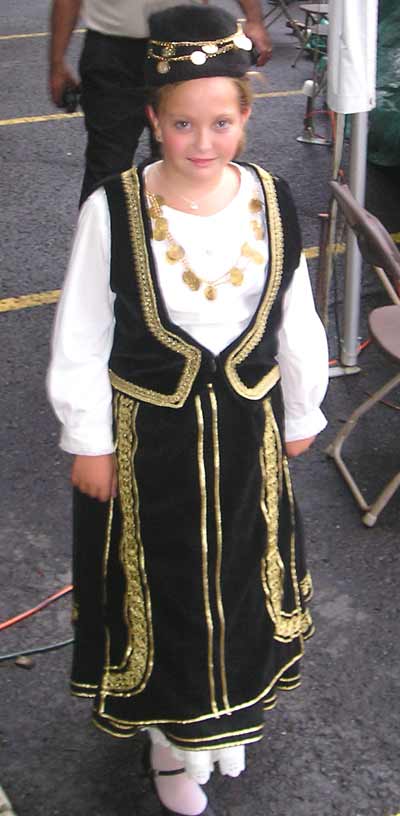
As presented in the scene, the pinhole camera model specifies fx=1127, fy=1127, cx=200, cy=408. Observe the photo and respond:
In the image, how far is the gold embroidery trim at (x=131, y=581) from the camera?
2.21 meters

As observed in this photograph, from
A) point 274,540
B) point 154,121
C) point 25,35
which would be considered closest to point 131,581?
point 274,540

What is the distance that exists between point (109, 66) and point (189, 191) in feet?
5.66

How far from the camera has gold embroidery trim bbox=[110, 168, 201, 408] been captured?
6.90ft

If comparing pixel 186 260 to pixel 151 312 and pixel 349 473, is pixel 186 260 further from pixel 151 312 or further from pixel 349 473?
pixel 349 473

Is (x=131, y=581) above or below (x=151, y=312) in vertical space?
below

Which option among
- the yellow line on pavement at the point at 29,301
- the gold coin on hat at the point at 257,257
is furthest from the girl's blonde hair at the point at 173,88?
the yellow line on pavement at the point at 29,301

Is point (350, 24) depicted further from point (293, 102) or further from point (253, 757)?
point (293, 102)

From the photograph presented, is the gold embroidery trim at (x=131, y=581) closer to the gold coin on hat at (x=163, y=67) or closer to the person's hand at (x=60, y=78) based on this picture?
the gold coin on hat at (x=163, y=67)

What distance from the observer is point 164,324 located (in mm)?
2109

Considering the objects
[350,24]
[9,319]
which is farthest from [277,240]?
[9,319]

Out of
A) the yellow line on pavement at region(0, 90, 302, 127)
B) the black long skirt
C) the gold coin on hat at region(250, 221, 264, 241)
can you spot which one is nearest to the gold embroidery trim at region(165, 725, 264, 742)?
the black long skirt

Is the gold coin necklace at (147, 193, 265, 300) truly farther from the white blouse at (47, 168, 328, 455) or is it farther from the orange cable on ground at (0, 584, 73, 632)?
the orange cable on ground at (0, 584, 73, 632)

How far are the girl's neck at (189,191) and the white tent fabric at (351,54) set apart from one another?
1631 millimetres

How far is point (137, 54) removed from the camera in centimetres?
369
